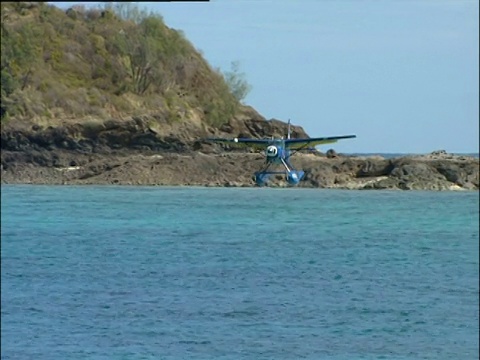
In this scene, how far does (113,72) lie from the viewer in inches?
2724

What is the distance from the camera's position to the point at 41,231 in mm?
33219

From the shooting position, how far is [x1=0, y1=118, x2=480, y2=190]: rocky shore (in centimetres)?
5344

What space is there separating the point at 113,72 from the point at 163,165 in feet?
52.4

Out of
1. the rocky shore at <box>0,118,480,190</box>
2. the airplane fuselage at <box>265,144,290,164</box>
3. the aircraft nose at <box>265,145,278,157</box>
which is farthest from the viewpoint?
the rocky shore at <box>0,118,480,190</box>

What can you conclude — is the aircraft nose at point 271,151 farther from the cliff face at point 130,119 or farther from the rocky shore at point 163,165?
the rocky shore at point 163,165

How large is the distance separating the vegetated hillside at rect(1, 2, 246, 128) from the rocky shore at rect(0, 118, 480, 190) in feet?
10.7

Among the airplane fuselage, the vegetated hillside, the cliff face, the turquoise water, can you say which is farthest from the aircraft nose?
the vegetated hillside

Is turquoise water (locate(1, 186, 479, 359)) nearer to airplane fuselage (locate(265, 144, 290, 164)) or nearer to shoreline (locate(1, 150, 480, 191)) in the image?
airplane fuselage (locate(265, 144, 290, 164))

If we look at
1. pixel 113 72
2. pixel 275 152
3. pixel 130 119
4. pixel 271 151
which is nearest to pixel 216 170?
pixel 130 119

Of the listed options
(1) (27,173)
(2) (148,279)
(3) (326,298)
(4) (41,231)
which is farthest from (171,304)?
(1) (27,173)

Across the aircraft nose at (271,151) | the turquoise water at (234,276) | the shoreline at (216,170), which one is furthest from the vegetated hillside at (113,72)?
the aircraft nose at (271,151)

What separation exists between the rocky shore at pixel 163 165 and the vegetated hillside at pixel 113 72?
10.7 ft

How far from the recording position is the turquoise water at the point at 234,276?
547 inches

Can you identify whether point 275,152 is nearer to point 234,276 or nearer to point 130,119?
point 234,276
